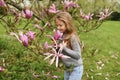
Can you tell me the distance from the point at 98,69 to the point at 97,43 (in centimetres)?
437

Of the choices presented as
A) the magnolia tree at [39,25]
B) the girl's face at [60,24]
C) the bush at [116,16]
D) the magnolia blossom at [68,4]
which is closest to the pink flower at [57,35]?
the magnolia tree at [39,25]

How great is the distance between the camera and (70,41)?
4461 mm

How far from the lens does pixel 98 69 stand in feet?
26.6

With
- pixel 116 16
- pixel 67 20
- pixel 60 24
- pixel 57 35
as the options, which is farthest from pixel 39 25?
pixel 116 16

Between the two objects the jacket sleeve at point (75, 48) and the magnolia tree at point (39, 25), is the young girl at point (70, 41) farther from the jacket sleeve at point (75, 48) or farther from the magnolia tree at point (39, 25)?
the magnolia tree at point (39, 25)

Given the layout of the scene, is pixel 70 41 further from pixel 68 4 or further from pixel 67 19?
pixel 68 4

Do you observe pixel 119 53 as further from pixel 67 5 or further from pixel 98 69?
pixel 67 5

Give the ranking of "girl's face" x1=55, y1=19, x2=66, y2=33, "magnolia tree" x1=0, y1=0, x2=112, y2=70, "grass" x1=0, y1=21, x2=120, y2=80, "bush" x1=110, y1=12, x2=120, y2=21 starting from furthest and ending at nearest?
"bush" x1=110, y1=12, x2=120, y2=21
"grass" x1=0, y1=21, x2=120, y2=80
"girl's face" x1=55, y1=19, x2=66, y2=33
"magnolia tree" x1=0, y1=0, x2=112, y2=70

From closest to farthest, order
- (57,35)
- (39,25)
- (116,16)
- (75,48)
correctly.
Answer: (57,35), (39,25), (75,48), (116,16)

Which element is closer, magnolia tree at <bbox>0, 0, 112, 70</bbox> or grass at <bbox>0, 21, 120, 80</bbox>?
magnolia tree at <bbox>0, 0, 112, 70</bbox>

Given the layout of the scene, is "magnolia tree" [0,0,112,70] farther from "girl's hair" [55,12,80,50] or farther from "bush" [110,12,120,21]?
"bush" [110,12,120,21]

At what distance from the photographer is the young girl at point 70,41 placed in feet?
13.7

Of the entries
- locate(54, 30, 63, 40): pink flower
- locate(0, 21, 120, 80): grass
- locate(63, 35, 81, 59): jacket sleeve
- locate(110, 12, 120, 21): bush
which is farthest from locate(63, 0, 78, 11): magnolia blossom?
locate(110, 12, 120, 21): bush

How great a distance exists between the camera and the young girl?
164 inches
